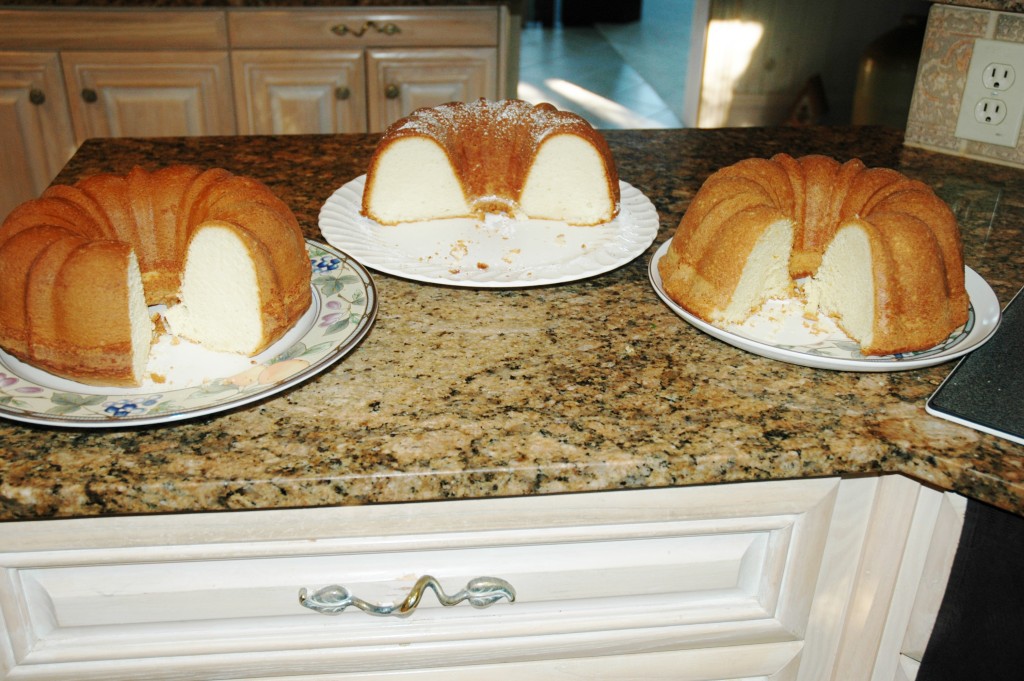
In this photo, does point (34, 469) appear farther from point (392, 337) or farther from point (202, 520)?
point (392, 337)

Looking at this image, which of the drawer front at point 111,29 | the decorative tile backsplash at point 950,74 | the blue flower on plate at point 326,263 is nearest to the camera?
the blue flower on plate at point 326,263

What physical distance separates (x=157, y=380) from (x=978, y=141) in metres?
1.43

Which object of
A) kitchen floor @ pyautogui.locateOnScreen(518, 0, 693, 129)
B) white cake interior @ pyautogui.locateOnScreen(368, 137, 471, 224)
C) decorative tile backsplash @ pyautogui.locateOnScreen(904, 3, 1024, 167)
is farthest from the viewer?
kitchen floor @ pyautogui.locateOnScreen(518, 0, 693, 129)

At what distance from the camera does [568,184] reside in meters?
1.29

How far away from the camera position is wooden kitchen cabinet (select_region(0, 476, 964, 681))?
0.84 meters

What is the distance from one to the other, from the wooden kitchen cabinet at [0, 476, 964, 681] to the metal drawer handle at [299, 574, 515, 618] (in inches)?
0.4

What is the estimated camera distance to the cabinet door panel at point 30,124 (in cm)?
248

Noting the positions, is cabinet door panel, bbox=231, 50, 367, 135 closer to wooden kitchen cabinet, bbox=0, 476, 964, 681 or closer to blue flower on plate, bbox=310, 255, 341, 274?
blue flower on plate, bbox=310, 255, 341, 274

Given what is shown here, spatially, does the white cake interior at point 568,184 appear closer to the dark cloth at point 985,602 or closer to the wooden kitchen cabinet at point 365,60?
the dark cloth at point 985,602

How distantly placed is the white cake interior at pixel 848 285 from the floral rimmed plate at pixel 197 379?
529mm

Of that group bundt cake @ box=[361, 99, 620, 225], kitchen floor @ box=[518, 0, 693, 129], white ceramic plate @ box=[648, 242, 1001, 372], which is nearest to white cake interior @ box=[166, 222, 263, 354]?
bundt cake @ box=[361, 99, 620, 225]

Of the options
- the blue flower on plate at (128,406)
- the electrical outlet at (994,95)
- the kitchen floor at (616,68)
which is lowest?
the kitchen floor at (616,68)

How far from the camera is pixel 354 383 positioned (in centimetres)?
92

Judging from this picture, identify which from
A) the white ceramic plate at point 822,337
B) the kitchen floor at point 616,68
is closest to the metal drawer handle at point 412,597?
the white ceramic plate at point 822,337
